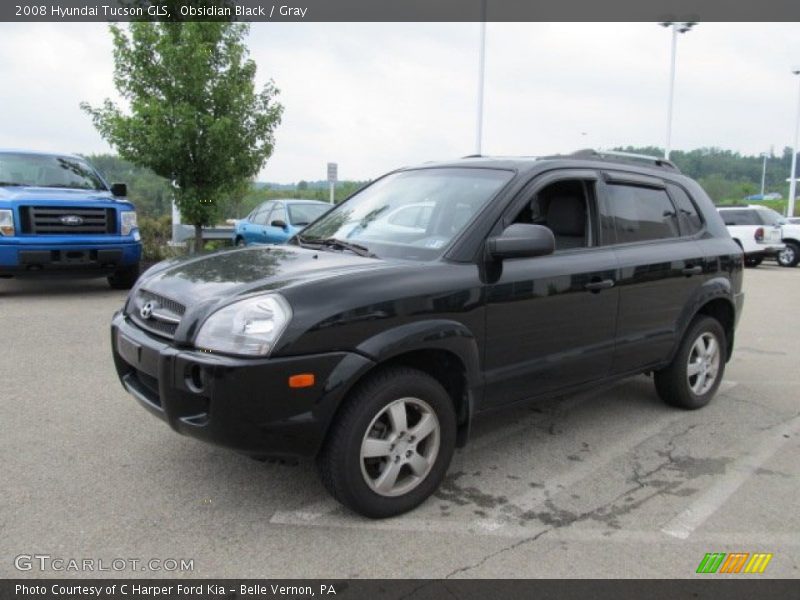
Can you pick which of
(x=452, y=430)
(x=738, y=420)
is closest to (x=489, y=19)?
(x=738, y=420)

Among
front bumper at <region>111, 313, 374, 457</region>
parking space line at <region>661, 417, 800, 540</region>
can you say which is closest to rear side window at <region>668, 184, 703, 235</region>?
parking space line at <region>661, 417, 800, 540</region>

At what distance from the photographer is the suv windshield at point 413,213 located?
143 inches

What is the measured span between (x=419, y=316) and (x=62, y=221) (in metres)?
7.43

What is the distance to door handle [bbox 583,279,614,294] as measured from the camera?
3.96m

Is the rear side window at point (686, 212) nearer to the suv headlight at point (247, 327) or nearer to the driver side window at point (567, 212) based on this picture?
the driver side window at point (567, 212)

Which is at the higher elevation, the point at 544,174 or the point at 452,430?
the point at 544,174

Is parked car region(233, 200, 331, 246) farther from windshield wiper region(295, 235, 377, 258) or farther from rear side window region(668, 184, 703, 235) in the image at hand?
rear side window region(668, 184, 703, 235)

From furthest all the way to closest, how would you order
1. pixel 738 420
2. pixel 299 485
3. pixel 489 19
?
pixel 489 19
pixel 738 420
pixel 299 485

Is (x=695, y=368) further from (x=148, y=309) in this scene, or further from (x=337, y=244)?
(x=148, y=309)

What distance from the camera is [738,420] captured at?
4859 mm
